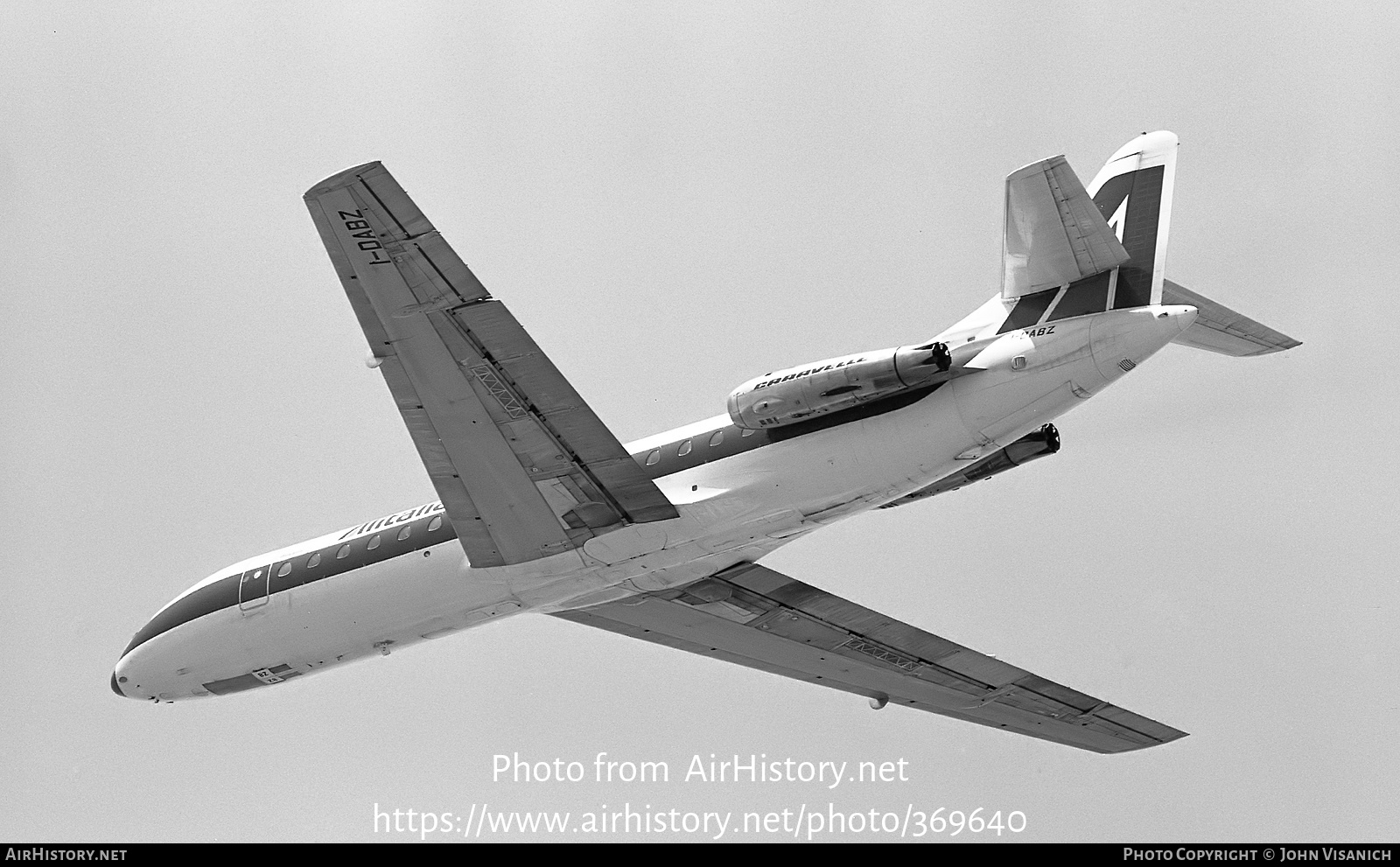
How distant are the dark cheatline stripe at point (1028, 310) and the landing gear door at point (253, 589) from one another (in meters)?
13.5

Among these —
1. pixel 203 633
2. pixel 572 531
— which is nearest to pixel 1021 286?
pixel 572 531

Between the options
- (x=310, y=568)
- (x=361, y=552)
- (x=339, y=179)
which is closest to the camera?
(x=339, y=179)

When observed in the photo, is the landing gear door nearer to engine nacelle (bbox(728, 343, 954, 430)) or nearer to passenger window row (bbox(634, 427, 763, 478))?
passenger window row (bbox(634, 427, 763, 478))

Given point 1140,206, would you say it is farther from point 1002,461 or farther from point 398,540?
point 398,540

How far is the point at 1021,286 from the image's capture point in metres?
22.9

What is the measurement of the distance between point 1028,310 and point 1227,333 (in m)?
3.38

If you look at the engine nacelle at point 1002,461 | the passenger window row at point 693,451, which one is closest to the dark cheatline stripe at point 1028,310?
the engine nacelle at point 1002,461

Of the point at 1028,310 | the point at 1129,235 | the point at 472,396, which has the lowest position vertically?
the point at 1028,310

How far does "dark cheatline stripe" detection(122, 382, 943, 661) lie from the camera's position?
23.5m

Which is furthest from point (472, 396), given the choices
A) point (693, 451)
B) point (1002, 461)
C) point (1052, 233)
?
point (1052, 233)

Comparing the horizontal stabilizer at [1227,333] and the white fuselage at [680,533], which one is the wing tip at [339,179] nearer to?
the white fuselage at [680,533]

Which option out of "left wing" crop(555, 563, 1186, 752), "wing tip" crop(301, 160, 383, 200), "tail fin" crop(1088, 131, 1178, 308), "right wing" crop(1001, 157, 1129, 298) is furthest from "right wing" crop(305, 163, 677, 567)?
"tail fin" crop(1088, 131, 1178, 308)

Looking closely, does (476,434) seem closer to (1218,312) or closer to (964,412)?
(964,412)

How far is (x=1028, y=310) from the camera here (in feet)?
74.9
